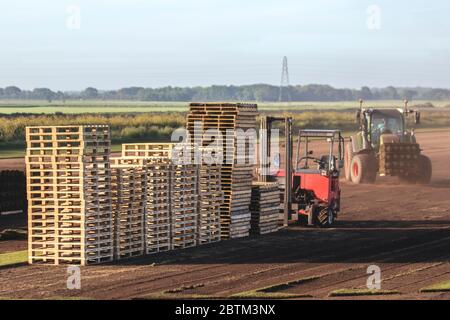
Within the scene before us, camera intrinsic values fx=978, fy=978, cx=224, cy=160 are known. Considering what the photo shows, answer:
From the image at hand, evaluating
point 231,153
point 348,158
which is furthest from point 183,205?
point 348,158

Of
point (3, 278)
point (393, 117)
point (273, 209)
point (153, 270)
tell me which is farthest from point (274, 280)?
point (393, 117)

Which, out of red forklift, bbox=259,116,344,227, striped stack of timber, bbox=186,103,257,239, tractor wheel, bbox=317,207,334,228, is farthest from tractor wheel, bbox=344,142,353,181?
striped stack of timber, bbox=186,103,257,239

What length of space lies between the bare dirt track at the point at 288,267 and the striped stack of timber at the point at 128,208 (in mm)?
449

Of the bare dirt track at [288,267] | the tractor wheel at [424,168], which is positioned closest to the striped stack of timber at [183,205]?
the bare dirt track at [288,267]

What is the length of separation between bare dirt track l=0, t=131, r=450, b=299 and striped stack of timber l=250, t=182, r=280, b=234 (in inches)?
13.7

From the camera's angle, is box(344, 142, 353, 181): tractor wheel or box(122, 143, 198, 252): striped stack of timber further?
box(344, 142, 353, 181): tractor wheel

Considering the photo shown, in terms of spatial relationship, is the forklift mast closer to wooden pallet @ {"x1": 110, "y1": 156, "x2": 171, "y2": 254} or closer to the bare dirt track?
the bare dirt track

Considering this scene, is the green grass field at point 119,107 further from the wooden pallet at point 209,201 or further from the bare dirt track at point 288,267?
the wooden pallet at point 209,201

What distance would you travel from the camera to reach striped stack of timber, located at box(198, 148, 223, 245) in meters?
22.6

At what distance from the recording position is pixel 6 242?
900 inches

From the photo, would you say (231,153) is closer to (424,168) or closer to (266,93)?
(424,168)

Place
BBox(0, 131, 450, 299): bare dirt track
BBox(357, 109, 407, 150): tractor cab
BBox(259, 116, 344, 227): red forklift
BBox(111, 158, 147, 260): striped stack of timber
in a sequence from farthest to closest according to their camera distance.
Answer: BBox(357, 109, 407, 150): tractor cab, BBox(259, 116, 344, 227): red forklift, BBox(111, 158, 147, 260): striped stack of timber, BBox(0, 131, 450, 299): bare dirt track

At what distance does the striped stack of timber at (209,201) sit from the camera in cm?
2262
